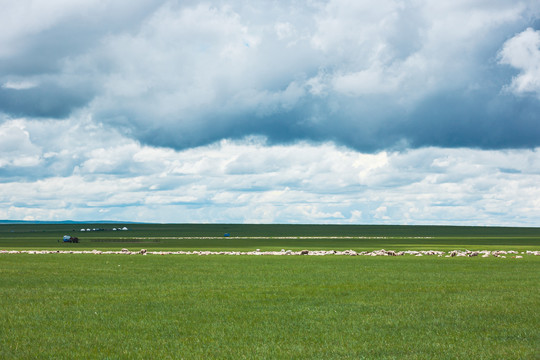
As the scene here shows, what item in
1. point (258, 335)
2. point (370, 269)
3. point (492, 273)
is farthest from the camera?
point (370, 269)

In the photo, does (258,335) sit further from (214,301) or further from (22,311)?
(22,311)

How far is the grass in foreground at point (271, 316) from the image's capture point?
13.5 meters

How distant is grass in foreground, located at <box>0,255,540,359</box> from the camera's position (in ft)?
44.4

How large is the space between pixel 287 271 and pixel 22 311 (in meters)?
17.5

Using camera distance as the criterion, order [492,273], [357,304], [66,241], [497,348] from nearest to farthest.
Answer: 1. [497,348]
2. [357,304]
3. [492,273]
4. [66,241]

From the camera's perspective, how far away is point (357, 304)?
66.4 ft

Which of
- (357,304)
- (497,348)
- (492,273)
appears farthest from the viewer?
(492,273)

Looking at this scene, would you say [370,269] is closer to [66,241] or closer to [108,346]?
[108,346]

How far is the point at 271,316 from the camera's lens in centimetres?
1792

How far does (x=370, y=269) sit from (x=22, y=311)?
21818 mm

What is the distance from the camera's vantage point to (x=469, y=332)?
15438 millimetres

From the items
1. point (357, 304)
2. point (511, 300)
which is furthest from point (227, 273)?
point (511, 300)

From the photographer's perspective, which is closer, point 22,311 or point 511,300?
point 22,311

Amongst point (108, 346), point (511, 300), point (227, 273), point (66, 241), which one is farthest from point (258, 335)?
point (66, 241)
